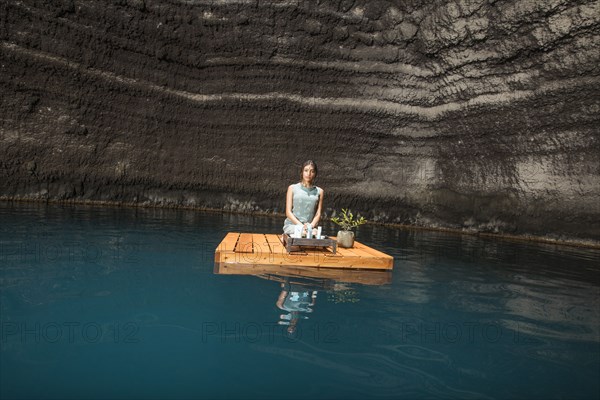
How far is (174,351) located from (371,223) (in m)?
11.5

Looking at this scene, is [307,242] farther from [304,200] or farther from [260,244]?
[304,200]

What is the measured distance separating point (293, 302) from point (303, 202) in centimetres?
246

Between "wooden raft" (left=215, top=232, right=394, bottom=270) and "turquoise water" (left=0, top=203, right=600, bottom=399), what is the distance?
0.24 meters

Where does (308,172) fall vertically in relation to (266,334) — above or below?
above

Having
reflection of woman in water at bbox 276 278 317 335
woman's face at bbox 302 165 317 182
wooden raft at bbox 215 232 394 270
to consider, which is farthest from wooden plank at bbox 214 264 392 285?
woman's face at bbox 302 165 317 182

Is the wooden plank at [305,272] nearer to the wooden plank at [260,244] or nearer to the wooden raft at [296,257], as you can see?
the wooden raft at [296,257]

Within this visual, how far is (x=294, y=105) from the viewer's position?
14.3 meters

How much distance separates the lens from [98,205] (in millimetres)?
12625

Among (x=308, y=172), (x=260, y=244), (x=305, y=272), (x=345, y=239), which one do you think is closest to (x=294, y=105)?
(x=308, y=172)

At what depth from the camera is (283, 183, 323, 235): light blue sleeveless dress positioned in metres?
5.84

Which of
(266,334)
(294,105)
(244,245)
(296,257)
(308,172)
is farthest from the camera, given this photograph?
(294,105)

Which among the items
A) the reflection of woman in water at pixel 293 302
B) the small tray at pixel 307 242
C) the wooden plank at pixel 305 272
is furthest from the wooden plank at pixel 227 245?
the reflection of woman in water at pixel 293 302

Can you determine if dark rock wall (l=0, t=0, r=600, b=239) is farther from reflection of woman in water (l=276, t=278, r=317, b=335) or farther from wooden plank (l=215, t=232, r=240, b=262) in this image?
reflection of woman in water (l=276, t=278, r=317, b=335)

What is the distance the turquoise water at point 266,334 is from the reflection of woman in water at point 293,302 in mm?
54
